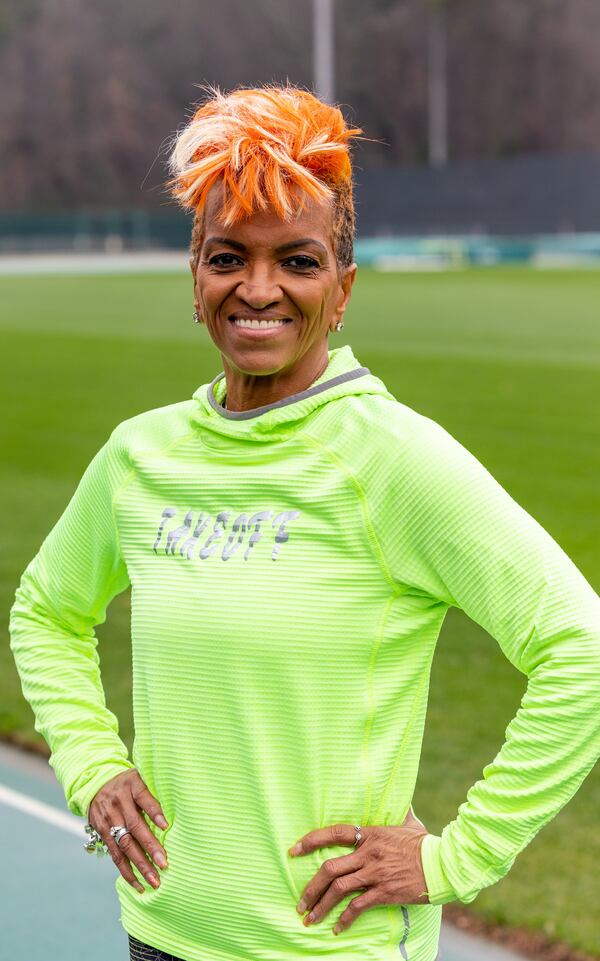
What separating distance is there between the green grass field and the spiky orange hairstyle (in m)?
2.96

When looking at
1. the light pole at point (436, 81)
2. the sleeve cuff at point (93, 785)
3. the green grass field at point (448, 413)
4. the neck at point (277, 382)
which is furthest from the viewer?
the light pole at point (436, 81)

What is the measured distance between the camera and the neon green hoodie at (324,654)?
2.06 metres

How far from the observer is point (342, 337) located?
69.5 feet

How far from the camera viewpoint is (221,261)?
7.30ft

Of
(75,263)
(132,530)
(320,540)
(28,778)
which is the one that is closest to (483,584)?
(320,540)

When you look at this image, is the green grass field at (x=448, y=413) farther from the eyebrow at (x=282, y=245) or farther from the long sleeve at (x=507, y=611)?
the eyebrow at (x=282, y=245)

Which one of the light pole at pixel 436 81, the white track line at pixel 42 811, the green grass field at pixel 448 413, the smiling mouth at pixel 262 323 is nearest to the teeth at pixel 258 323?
the smiling mouth at pixel 262 323

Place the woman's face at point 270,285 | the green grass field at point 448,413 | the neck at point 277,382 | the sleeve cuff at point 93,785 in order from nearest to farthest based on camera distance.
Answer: the woman's face at point 270,285
the neck at point 277,382
the sleeve cuff at point 93,785
the green grass field at point 448,413

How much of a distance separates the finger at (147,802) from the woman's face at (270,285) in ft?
2.32

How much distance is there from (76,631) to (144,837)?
1.72ft

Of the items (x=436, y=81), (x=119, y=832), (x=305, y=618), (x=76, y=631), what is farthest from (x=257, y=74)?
(x=305, y=618)

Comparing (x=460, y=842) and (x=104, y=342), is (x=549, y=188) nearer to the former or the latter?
(x=104, y=342)

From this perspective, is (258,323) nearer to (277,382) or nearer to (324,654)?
(277,382)

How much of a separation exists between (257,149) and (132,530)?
0.66 meters
